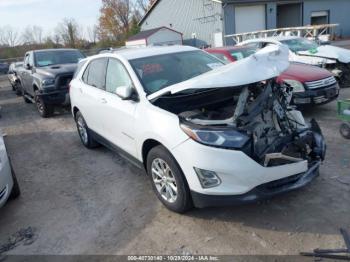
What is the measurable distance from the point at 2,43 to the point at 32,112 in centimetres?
4731

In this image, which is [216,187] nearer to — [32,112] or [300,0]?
[32,112]

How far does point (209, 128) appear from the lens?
3.25 meters

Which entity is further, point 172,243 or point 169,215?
point 169,215

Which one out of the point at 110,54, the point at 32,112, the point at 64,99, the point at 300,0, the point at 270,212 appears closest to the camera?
the point at 270,212

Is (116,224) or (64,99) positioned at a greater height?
(64,99)

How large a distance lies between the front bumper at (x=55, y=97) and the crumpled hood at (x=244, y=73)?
19.6ft

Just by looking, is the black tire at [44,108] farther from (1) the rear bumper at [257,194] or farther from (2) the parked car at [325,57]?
(1) the rear bumper at [257,194]

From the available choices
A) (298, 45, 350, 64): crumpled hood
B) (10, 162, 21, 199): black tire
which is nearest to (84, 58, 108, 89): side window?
(10, 162, 21, 199): black tire

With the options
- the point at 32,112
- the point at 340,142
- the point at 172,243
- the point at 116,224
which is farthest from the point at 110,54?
the point at 32,112

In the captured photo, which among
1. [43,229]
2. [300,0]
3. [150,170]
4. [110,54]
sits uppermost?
[300,0]

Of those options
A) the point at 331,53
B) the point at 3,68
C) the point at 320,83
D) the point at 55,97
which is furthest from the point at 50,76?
the point at 3,68

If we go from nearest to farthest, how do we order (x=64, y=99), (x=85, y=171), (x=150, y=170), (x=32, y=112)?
(x=150, y=170)
(x=85, y=171)
(x=64, y=99)
(x=32, y=112)

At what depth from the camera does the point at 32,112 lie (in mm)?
10859

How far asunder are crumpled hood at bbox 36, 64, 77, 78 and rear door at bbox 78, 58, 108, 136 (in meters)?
3.55
